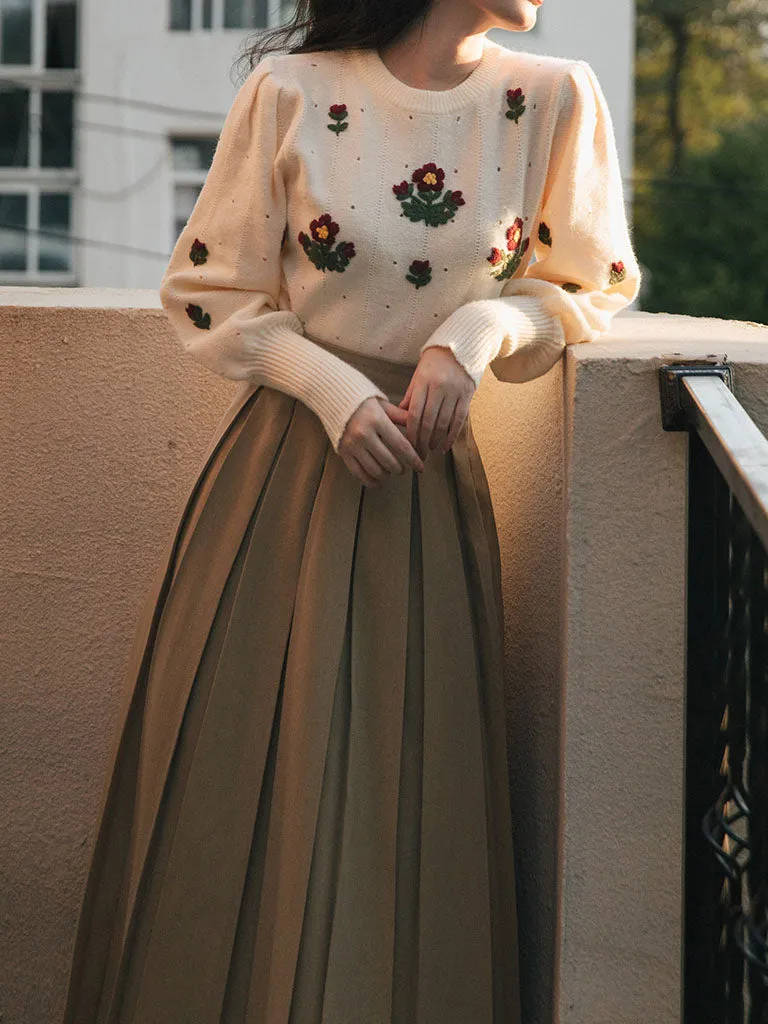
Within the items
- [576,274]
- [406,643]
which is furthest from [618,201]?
[406,643]

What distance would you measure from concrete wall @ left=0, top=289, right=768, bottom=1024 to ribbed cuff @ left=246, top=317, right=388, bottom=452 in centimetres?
25

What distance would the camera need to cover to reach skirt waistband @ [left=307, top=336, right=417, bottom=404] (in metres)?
1.89

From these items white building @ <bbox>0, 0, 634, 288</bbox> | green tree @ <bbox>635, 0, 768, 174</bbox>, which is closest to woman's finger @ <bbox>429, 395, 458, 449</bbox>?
Result: white building @ <bbox>0, 0, 634, 288</bbox>

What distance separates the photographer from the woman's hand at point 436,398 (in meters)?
1.78

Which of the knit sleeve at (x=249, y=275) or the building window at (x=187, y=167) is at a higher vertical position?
the building window at (x=187, y=167)

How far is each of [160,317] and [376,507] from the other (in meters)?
0.63

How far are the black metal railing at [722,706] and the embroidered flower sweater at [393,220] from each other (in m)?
0.28

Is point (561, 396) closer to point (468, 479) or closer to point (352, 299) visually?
point (468, 479)

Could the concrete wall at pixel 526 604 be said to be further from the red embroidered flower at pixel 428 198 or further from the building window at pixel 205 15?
the building window at pixel 205 15

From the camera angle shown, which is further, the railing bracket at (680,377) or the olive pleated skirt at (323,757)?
the olive pleated skirt at (323,757)

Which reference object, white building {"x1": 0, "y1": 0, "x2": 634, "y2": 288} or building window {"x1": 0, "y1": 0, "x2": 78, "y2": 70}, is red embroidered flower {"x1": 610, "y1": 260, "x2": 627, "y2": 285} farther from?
building window {"x1": 0, "y1": 0, "x2": 78, "y2": 70}

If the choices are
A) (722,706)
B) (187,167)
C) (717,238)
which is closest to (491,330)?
(722,706)

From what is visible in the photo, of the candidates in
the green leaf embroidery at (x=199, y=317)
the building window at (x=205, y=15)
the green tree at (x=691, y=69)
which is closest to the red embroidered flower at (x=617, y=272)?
the green leaf embroidery at (x=199, y=317)

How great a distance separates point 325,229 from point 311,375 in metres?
A: 0.17
